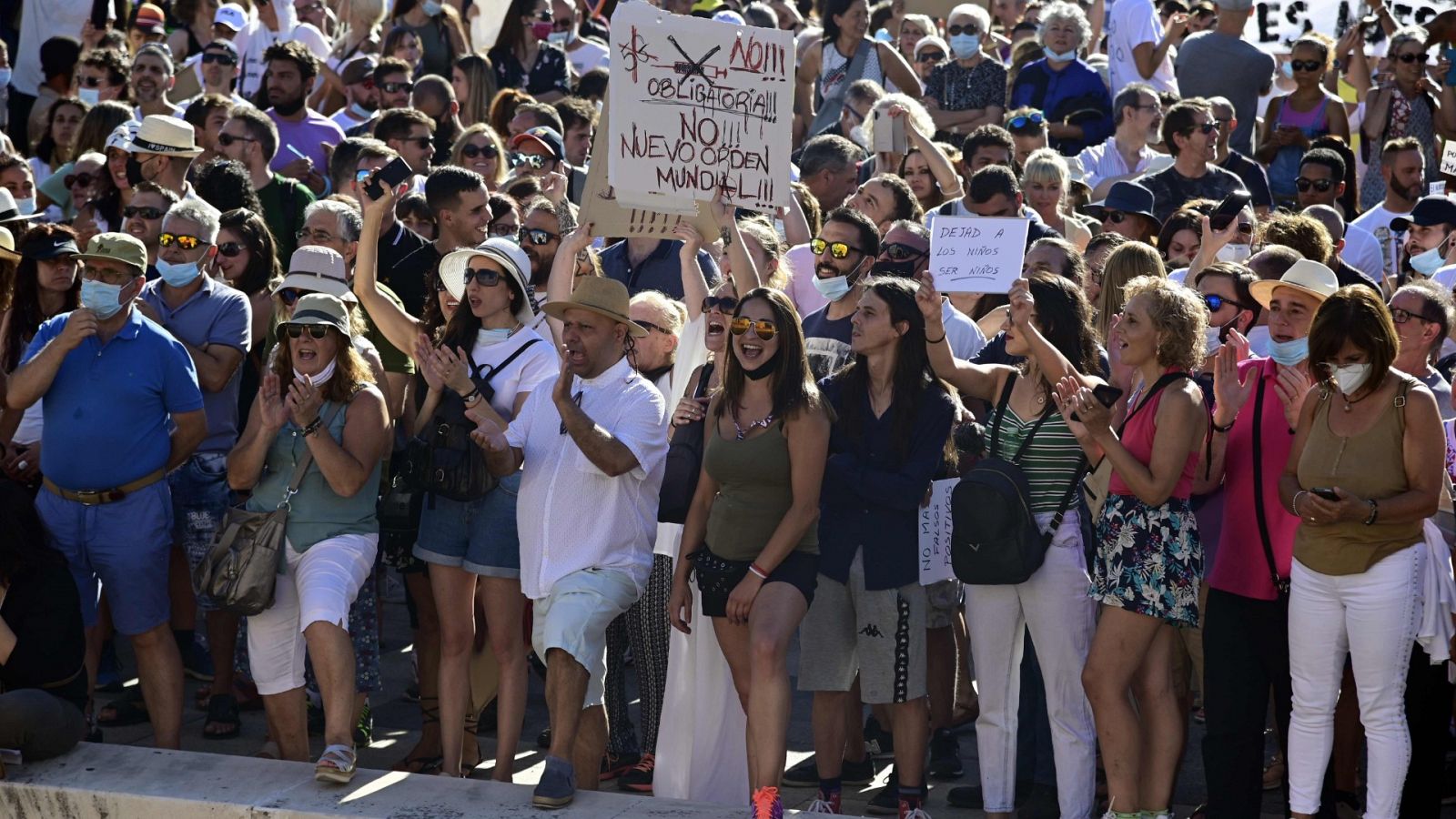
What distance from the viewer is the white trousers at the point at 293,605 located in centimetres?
648

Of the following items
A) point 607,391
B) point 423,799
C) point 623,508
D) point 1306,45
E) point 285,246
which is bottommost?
point 423,799

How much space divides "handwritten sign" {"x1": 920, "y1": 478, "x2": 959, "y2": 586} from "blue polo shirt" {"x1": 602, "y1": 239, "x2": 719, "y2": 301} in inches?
75.9

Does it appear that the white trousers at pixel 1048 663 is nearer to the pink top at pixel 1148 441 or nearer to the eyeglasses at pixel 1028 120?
the pink top at pixel 1148 441

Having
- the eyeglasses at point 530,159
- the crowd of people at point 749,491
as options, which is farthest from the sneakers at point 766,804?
the eyeglasses at point 530,159

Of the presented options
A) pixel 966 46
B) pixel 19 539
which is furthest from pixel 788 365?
pixel 966 46

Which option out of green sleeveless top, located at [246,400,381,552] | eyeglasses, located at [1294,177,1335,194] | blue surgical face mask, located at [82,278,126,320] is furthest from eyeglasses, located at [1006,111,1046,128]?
blue surgical face mask, located at [82,278,126,320]

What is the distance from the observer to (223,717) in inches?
293

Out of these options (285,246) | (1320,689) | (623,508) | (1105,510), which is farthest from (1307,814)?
(285,246)

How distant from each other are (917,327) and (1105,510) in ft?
3.04

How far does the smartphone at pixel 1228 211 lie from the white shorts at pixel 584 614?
9.77ft

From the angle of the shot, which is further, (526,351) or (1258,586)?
(526,351)

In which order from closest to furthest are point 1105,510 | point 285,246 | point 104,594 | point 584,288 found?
point 1105,510
point 584,288
point 104,594
point 285,246

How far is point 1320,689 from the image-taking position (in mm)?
5590

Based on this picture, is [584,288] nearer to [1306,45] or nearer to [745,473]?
[745,473]
